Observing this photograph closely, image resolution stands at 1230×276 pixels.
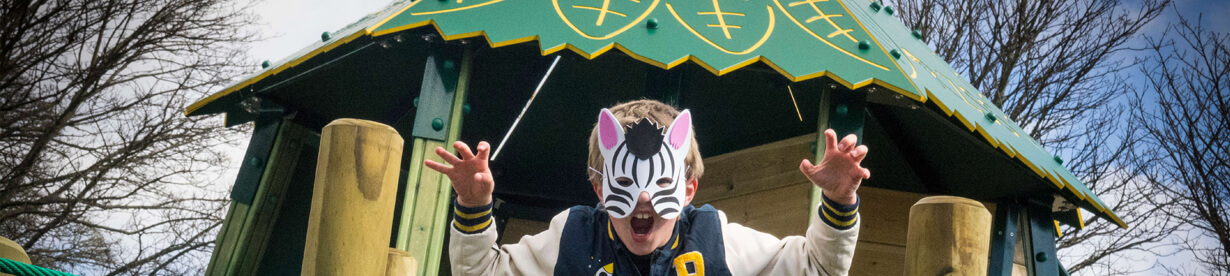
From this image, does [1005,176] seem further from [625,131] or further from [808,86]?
[625,131]

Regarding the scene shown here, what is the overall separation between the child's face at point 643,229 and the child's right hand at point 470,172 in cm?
49

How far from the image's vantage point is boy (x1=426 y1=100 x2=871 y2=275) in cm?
285

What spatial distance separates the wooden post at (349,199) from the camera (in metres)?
2.12

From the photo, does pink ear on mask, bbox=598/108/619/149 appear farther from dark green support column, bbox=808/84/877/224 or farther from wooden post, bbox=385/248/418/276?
dark green support column, bbox=808/84/877/224

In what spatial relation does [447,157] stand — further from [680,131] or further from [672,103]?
[672,103]

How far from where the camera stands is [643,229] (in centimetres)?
298

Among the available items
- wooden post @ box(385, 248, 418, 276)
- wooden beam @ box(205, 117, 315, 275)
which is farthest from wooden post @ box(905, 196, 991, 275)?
wooden beam @ box(205, 117, 315, 275)

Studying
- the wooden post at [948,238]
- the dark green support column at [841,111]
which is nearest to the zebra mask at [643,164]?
the wooden post at [948,238]

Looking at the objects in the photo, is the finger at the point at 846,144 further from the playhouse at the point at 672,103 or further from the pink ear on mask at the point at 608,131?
the playhouse at the point at 672,103

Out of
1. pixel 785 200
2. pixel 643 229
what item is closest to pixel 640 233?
pixel 643 229

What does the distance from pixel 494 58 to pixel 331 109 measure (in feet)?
5.59

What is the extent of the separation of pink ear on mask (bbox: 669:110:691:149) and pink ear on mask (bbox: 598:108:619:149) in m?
0.16

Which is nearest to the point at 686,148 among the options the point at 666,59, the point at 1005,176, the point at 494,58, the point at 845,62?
the point at 666,59

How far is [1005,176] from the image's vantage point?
6.04 meters
